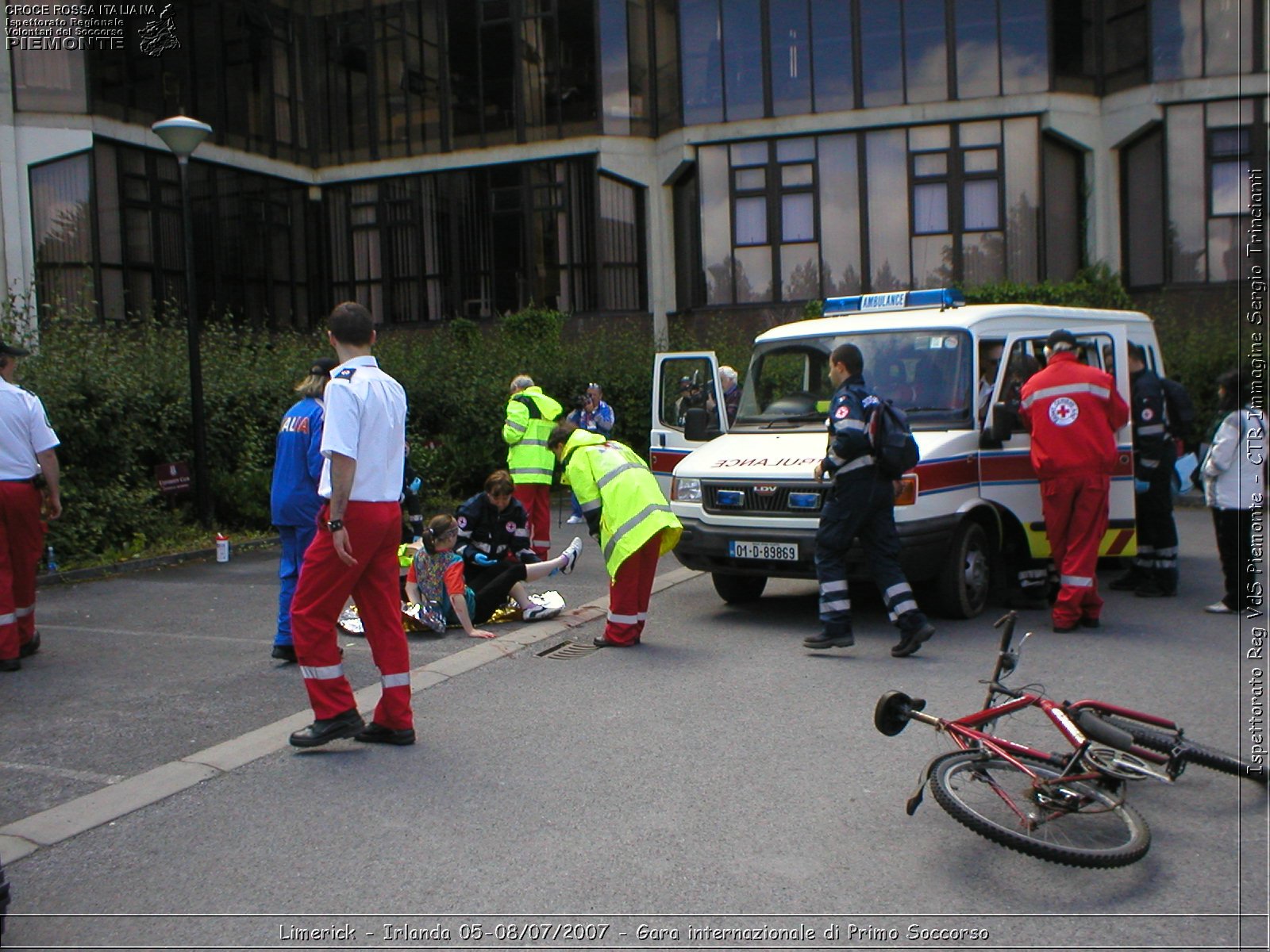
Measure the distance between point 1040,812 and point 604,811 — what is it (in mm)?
1720

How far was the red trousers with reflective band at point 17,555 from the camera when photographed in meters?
7.41

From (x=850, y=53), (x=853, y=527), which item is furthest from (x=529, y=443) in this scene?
(x=850, y=53)

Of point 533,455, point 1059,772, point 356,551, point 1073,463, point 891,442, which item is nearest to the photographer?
point 1059,772

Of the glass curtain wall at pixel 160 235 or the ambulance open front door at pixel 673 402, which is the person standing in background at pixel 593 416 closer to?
the ambulance open front door at pixel 673 402

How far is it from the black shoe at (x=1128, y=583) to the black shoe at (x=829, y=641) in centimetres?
349

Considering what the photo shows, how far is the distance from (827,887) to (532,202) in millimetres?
26540

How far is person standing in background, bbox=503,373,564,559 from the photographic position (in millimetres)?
11961

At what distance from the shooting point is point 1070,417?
8.25 metres

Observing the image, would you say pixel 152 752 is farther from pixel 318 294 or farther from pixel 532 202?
pixel 318 294

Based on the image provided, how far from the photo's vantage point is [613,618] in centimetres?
820

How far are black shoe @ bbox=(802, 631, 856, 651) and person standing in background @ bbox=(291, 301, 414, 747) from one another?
9.75ft

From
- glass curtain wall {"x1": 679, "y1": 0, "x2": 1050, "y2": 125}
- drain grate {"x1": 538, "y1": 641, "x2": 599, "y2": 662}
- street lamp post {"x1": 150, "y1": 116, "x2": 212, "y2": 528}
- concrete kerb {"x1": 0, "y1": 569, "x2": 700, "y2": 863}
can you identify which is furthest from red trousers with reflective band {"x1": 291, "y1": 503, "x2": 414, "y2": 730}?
glass curtain wall {"x1": 679, "y1": 0, "x2": 1050, "y2": 125}

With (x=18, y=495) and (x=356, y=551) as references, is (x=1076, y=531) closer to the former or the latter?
(x=356, y=551)

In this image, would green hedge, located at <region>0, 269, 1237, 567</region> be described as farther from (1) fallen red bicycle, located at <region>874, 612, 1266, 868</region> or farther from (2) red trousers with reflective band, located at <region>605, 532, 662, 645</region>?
(1) fallen red bicycle, located at <region>874, 612, 1266, 868</region>
